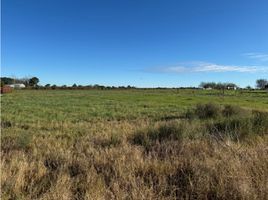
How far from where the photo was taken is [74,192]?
514 centimetres

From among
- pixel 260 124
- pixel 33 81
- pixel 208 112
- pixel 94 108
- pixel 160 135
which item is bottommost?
pixel 94 108

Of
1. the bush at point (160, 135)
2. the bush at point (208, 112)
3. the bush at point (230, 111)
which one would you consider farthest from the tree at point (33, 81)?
the bush at point (160, 135)

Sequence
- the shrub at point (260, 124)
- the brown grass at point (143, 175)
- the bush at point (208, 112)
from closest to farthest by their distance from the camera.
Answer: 1. the brown grass at point (143, 175)
2. the shrub at point (260, 124)
3. the bush at point (208, 112)

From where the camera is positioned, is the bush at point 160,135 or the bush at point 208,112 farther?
the bush at point 208,112

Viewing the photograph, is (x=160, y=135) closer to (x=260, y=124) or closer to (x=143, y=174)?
(x=260, y=124)

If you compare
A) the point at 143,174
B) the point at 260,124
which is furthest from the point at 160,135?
the point at 143,174

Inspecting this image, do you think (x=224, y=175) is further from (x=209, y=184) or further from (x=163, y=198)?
(x=163, y=198)

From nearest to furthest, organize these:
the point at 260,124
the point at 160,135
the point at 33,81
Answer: the point at 160,135 < the point at 260,124 < the point at 33,81

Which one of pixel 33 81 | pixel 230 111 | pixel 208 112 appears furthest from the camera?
pixel 33 81

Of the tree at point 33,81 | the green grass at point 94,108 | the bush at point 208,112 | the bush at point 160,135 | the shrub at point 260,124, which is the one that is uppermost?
the tree at point 33,81

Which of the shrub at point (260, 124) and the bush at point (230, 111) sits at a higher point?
the shrub at point (260, 124)

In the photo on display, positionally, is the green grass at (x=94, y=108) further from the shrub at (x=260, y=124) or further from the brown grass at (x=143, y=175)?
the brown grass at (x=143, y=175)

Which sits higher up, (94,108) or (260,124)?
(260,124)

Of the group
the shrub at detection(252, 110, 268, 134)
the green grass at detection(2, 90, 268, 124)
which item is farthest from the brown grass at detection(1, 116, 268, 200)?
the green grass at detection(2, 90, 268, 124)
